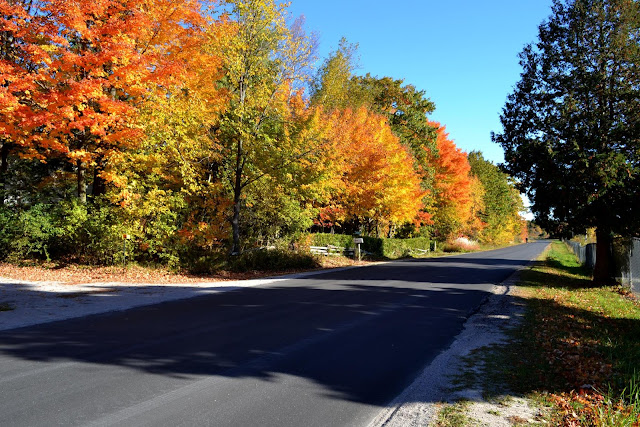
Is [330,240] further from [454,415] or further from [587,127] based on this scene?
[454,415]

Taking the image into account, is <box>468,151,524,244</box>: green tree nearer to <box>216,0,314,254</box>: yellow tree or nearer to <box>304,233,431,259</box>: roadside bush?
<box>304,233,431,259</box>: roadside bush

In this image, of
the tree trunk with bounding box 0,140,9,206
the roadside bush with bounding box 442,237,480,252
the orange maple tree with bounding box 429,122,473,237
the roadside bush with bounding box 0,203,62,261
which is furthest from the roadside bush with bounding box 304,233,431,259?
the tree trunk with bounding box 0,140,9,206

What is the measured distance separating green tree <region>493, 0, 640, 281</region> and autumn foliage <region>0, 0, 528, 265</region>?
956cm

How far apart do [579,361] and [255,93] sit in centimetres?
A: 1714

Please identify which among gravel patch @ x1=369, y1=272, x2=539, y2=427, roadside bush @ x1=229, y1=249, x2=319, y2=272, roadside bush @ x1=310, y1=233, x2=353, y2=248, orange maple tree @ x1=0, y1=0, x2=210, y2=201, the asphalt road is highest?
orange maple tree @ x1=0, y1=0, x2=210, y2=201

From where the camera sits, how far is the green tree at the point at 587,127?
14461 millimetres

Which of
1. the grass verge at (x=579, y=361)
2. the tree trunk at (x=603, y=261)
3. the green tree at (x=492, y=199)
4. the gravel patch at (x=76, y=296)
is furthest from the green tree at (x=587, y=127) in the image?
the green tree at (x=492, y=199)

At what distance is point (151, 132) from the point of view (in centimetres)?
1611

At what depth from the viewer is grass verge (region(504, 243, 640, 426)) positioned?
14.1ft

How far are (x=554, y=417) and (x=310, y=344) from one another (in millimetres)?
3608

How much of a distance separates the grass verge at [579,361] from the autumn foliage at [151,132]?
12.7 meters

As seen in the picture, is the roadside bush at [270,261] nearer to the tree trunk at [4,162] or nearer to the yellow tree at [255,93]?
the yellow tree at [255,93]

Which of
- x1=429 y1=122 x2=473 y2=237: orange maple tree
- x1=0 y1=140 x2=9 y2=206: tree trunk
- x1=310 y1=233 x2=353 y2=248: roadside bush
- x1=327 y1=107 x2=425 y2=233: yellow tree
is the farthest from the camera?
x1=429 y1=122 x2=473 y2=237: orange maple tree

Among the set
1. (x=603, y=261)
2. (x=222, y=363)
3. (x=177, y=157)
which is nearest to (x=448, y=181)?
(x=603, y=261)
